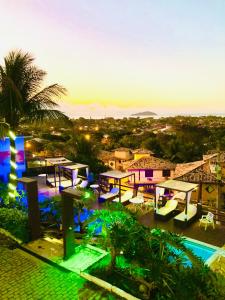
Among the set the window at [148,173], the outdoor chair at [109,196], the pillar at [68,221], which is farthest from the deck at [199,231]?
the window at [148,173]

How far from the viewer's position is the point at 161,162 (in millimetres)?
30188

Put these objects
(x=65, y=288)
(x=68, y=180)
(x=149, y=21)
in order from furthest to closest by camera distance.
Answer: (x=68, y=180) → (x=149, y=21) → (x=65, y=288)

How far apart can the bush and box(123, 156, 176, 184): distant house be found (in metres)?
20.5

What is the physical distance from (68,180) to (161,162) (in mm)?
14835

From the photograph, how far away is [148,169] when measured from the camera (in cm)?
2884

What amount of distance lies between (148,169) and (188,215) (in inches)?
677

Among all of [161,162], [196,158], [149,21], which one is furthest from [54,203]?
[196,158]

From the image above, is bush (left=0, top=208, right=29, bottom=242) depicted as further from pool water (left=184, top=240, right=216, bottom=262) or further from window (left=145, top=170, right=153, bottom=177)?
window (left=145, top=170, right=153, bottom=177)

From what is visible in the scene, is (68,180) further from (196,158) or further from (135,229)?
(196,158)

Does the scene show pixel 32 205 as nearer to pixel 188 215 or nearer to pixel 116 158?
pixel 188 215

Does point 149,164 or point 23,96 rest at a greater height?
point 23,96

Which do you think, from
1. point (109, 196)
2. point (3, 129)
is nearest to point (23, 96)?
point (3, 129)

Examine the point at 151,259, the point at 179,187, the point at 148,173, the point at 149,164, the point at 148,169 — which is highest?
the point at 151,259

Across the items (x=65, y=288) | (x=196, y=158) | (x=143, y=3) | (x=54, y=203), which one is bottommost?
(x=196, y=158)
